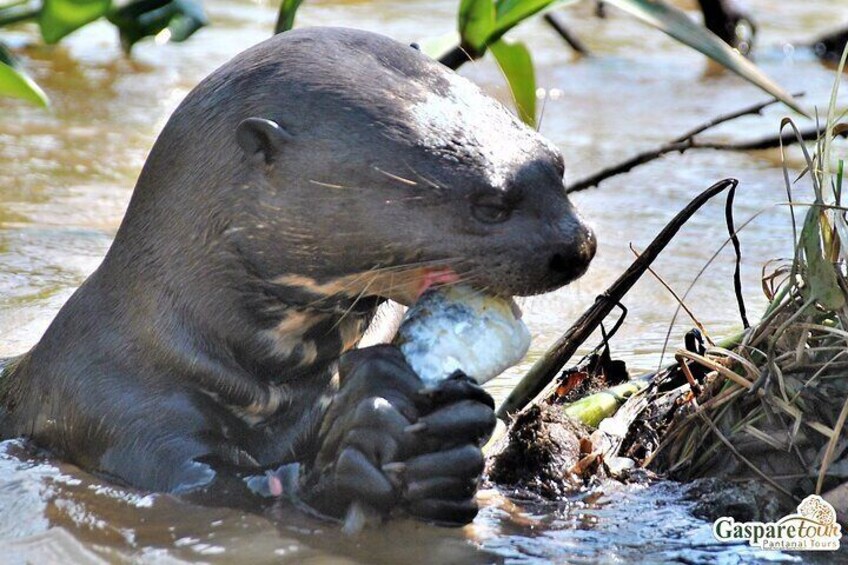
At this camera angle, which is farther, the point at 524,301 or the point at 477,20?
the point at 477,20

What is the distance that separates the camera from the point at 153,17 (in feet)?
20.2

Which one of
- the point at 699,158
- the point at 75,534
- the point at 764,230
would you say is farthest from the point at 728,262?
the point at 75,534

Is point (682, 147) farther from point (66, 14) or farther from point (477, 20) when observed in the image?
point (66, 14)

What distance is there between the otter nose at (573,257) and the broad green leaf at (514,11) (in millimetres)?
2128

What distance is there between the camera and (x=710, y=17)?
8.54m

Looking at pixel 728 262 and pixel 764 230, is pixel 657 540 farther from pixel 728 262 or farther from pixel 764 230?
pixel 764 230

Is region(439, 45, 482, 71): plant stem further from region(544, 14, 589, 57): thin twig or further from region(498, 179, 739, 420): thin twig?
region(544, 14, 589, 57): thin twig

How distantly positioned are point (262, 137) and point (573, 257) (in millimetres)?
614

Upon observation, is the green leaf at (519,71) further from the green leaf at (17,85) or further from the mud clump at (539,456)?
the mud clump at (539,456)

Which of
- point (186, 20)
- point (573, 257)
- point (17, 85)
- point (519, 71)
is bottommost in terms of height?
point (573, 257)

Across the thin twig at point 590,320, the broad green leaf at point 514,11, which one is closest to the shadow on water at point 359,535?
the thin twig at point 590,320

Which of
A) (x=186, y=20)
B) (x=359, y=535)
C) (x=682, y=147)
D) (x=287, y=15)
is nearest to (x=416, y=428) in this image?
(x=359, y=535)

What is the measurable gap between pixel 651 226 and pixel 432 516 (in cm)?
263

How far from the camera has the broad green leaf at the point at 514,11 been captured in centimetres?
462
